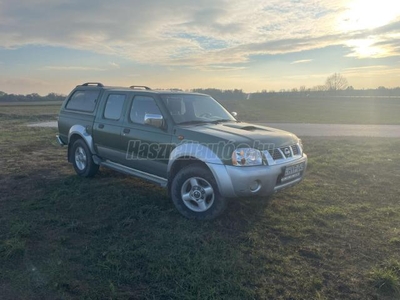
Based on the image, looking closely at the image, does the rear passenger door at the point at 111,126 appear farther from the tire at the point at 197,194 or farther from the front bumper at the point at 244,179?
the front bumper at the point at 244,179

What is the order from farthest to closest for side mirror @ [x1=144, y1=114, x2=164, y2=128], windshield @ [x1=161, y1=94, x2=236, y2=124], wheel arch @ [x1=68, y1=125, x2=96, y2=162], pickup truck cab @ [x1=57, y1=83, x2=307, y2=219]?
1. wheel arch @ [x1=68, y1=125, x2=96, y2=162]
2. windshield @ [x1=161, y1=94, x2=236, y2=124]
3. side mirror @ [x1=144, y1=114, x2=164, y2=128]
4. pickup truck cab @ [x1=57, y1=83, x2=307, y2=219]

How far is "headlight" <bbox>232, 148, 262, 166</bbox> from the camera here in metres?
4.15

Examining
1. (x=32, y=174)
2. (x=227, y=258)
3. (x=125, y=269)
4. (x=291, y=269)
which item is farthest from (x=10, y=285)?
(x=32, y=174)

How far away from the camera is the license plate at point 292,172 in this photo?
4534 mm

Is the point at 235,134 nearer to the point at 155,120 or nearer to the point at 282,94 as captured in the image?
the point at 155,120

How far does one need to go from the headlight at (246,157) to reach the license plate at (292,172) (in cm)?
54

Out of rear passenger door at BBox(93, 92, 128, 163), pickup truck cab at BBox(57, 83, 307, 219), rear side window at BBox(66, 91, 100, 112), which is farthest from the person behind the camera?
rear side window at BBox(66, 91, 100, 112)

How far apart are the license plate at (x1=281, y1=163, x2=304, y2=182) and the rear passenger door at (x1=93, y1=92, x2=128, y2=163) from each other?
2.82 meters

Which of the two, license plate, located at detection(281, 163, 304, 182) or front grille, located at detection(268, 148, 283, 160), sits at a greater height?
front grille, located at detection(268, 148, 283, 160)

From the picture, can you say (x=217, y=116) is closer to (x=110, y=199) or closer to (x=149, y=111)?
(x=149, y=111)

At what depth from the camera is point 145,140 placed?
16.9ft

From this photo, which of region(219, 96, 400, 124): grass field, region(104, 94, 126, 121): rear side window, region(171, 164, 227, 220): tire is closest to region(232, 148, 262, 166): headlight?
region(171, 164, 227, 220): tire

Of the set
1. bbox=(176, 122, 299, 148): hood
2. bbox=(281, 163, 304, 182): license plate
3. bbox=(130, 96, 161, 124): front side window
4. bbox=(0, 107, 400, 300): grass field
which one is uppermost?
bbox=(130, 96, 161, 124): front side window

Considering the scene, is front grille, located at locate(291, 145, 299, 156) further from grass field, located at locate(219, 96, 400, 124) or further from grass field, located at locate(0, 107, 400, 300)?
grass field, located at locate(219, 96, 400, 124)
